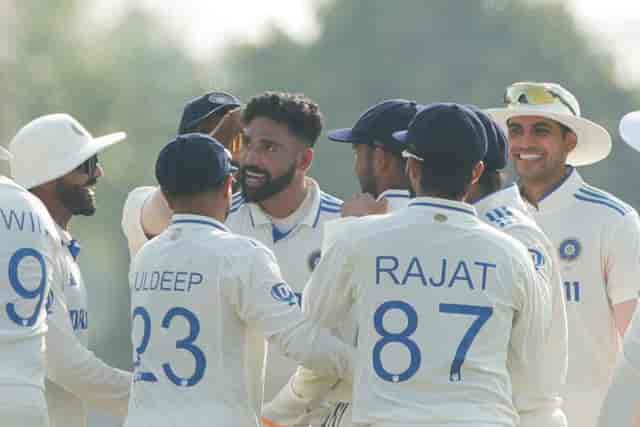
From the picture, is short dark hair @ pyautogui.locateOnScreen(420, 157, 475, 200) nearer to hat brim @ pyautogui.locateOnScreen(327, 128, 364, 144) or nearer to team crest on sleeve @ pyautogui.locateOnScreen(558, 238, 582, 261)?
hat brim @ pyautogui.locateOnScreen(327, 128, 364, 144)

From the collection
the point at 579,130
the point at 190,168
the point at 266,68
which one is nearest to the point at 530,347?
the point at 190,168

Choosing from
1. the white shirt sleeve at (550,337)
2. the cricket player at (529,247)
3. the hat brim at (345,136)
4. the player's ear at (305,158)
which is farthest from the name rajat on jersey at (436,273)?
the player's ear at (305,158)

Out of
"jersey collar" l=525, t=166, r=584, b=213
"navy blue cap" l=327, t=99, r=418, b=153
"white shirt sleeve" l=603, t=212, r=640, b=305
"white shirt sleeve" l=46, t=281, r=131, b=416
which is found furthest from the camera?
"jersey collar" l=525, t=166, r=584, b=213

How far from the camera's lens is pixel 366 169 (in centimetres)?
1041

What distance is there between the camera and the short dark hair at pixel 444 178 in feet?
30.1

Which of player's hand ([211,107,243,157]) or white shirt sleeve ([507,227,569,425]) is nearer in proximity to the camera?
white shirt sleeve ([507,227,569,425])

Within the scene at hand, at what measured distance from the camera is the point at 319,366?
970 centimetres

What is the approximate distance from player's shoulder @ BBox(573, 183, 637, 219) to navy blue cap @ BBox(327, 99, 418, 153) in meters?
1.60

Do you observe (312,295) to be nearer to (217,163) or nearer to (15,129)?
(217,163)

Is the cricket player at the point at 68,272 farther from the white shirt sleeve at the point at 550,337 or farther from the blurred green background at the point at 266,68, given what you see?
the blurred green background at the point at 266,68

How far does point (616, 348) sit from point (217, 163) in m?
2.87

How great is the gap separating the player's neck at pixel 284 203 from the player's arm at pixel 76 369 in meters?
1.15

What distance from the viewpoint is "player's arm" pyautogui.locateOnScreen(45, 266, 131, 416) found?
10.5 m

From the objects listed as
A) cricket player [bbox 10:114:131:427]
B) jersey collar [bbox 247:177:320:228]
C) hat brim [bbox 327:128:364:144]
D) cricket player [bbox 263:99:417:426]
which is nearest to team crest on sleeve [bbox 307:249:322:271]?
jersey collar [bbox 247:177:320:228]
